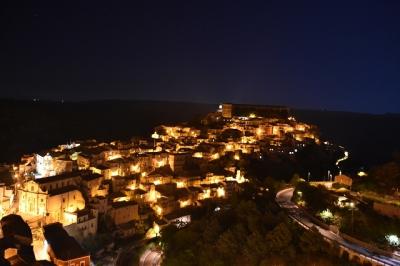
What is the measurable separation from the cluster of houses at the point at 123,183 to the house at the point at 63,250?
94mm

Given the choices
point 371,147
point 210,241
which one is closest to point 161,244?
point 210,241

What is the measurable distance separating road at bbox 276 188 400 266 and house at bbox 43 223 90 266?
10.7 m

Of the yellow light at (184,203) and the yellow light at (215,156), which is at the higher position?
the yellow light at (215,156)

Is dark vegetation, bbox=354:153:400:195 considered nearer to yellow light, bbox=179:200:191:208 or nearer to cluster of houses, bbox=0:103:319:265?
cluster of houses, bbox=0:103:319:265

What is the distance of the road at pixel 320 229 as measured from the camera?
16.6m

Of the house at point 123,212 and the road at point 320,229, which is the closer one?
the road at point 320,229

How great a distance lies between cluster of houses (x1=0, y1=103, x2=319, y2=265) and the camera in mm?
25016

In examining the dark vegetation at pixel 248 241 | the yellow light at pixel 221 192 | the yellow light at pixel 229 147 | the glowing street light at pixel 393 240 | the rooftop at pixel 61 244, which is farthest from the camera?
the yellow light at pixel 229 147

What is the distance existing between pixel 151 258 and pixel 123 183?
7931mm

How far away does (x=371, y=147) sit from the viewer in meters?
67.0

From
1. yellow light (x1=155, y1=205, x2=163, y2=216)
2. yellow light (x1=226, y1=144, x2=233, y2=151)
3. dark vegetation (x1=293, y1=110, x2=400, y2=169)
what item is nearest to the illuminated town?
yellow light (x1=155, y1=205, x2=163, y2=216)

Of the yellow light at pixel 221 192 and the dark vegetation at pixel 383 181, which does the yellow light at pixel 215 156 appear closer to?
the yellow light at pixel 221 192

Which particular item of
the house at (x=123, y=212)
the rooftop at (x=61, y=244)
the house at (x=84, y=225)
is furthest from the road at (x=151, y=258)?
the rooftop at (x=61, y=244)

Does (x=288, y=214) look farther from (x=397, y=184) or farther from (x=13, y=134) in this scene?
(x=13, y=134)
